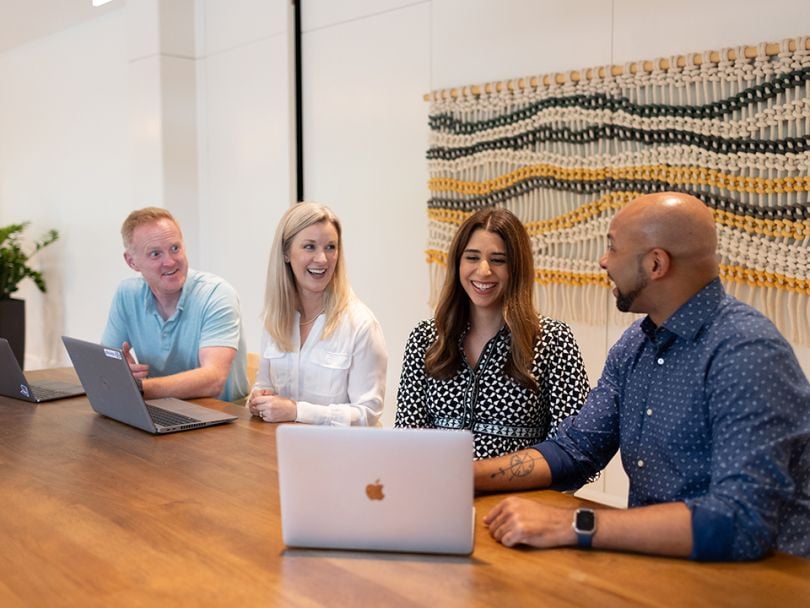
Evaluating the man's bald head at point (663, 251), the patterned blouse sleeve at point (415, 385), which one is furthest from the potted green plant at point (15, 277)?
the man's bald head at point (663, 251)

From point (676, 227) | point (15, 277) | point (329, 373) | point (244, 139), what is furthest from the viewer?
point (15, 277)

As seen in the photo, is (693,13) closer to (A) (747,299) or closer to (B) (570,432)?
(A) (747,299)

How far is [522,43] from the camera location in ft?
11.5

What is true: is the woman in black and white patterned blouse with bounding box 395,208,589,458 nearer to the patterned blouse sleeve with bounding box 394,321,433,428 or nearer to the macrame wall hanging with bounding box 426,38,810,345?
the patterned blouse sleeve with bounding box 394,321,433,428

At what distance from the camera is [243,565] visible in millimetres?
1461

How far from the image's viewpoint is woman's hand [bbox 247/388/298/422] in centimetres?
245

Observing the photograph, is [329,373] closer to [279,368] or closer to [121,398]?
[279,368]

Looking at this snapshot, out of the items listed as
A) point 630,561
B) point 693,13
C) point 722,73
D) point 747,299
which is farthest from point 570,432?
point 693,13

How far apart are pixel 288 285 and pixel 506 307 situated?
30.1 inches

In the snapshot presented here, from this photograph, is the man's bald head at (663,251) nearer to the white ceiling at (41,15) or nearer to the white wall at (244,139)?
the white wall at (244,139)

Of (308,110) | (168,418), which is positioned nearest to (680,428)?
(168,418)

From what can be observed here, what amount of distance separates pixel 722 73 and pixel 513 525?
6.27 ft

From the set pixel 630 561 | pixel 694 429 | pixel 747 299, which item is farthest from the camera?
pixel 747 299

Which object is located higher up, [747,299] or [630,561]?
[747,299]
